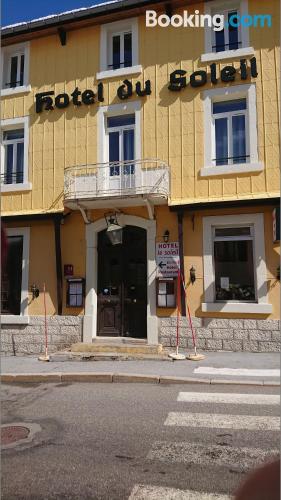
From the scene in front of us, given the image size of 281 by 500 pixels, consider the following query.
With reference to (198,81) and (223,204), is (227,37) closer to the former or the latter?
(198,81)

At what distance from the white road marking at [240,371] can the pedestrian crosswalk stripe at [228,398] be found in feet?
4.29

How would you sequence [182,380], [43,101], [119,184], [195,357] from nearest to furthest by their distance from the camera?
[182,380], [195,357], [119,184], [43,101]

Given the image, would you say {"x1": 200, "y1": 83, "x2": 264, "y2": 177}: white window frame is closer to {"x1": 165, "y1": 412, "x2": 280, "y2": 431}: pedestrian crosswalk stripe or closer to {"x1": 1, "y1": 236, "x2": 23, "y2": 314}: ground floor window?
{"x1": 1, "y1": 236, "x2": 23, "y2": 314}: ground floor window

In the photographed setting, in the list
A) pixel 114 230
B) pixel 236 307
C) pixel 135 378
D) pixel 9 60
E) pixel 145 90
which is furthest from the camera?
pixel 9 60

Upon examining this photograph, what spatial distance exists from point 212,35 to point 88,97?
375 centimetres

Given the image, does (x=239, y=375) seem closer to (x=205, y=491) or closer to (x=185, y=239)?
(x=185, y=239)

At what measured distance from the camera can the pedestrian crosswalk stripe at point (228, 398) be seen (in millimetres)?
6527

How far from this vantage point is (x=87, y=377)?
8297mm

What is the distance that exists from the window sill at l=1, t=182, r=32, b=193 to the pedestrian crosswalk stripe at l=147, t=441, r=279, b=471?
31.0 ft

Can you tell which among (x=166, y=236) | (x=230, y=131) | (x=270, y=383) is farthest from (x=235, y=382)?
(x=230, y=131)

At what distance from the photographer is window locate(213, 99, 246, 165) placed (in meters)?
11.2

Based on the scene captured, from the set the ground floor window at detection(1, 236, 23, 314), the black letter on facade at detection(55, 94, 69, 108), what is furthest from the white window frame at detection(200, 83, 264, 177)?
Answer: the ground floor window at detection(1, 236, 23, 314)

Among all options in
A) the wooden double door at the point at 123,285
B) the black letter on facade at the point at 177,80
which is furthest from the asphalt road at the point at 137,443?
the black letter on facade at the point at 177,80

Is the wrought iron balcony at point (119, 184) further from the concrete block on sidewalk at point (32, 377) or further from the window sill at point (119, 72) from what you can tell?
the concrete block on sidewalk at point (32, 377)
